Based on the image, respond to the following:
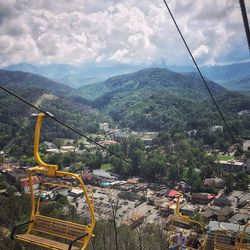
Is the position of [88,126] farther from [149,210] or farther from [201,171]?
[149,210]

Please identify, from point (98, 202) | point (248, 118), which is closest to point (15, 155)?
point (98, 202)

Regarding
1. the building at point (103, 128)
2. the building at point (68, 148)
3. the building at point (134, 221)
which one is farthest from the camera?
the building at point (103, 128)

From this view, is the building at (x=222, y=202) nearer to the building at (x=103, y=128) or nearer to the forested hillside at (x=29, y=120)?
the forested hillside at (x=29, y=120)

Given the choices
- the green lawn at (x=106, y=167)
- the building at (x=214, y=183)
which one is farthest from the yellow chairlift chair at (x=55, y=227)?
the green lawn at (x=106, y=167)

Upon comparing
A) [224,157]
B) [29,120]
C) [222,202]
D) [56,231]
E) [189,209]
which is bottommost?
[189,209]

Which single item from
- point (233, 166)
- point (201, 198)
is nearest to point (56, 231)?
point (201, 198)

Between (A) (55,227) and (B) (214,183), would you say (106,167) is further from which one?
(A) (55,227)

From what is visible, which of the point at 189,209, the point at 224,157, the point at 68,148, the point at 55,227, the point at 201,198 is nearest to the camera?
the point at 55,227

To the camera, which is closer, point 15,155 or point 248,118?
point 15,155
